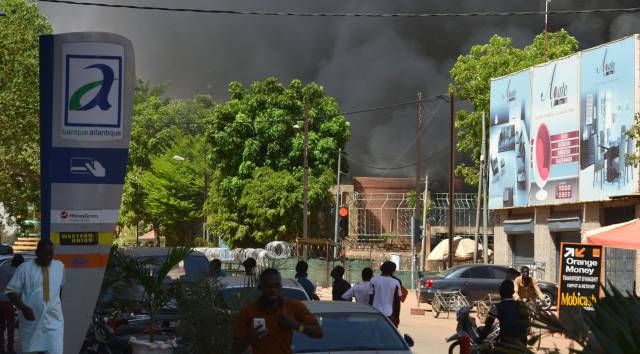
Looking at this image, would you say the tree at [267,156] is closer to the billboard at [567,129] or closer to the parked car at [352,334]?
the billboard at [567,129]

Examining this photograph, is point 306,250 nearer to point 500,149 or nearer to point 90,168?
point 500,149

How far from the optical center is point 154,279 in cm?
1495

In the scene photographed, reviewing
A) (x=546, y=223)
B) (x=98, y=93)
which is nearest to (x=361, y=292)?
(x=98, y=93)

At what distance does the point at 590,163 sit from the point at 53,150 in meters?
28.6

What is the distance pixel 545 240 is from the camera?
44.7 meters

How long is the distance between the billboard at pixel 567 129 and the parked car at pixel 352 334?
1039 inches

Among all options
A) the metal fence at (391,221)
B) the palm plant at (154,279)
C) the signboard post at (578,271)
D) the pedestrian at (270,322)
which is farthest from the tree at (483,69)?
the pedestrian at (270,322)

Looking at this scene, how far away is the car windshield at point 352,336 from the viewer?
36.4 feet

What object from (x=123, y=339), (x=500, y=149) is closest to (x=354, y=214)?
(x=500, y=149)

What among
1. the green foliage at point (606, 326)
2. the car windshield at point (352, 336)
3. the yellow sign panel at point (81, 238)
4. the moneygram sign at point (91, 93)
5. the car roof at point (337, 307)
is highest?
the moneygram sign at point (91, 93)

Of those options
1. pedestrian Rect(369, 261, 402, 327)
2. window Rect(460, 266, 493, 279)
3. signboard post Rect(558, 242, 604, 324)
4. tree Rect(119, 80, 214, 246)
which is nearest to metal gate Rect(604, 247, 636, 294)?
window Rect(460, 266, 493, 279)

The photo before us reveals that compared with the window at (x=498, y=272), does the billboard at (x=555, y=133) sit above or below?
above

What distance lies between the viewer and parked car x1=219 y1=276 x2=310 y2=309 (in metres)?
12.6

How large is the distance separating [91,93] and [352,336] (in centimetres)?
518
